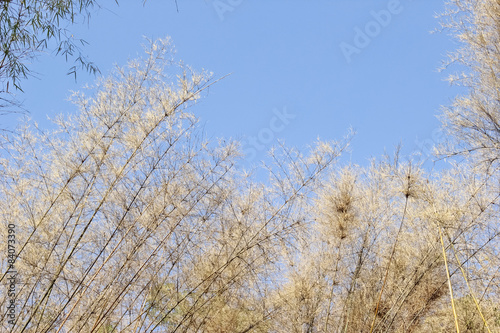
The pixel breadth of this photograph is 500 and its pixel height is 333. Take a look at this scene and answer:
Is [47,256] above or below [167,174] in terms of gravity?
below

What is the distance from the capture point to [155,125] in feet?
11.0

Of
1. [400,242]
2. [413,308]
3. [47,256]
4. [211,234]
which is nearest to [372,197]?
[400,242]

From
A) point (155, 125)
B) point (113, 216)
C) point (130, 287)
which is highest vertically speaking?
point (155, 125)

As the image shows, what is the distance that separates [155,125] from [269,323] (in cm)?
240

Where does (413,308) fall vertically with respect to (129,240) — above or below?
below

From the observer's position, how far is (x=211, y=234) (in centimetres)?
391

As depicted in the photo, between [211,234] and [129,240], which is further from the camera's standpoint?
[211,234]

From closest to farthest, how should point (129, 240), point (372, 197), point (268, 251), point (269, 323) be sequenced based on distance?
point (129, 240) < point (268, 251) < point (269, 323) < point (372, 197)

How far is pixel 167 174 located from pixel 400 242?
2.51 m

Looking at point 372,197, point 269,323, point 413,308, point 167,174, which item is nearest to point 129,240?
point 167,174

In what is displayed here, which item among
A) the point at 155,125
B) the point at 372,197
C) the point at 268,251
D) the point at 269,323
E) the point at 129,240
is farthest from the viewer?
the point at 372,197

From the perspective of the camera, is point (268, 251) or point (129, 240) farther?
point (268, 251)

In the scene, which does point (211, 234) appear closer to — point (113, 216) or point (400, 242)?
point (113, 216)

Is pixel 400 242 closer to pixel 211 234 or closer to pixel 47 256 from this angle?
pixel 211 234
